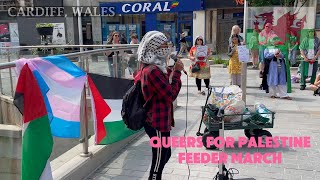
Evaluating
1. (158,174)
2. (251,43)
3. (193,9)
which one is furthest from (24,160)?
(193,9)

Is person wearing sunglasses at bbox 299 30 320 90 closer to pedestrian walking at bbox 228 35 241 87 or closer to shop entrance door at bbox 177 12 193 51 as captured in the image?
pedestrian walking at bbox 228 35 241 87

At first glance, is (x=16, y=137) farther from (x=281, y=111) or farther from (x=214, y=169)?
(x=281, y=111)

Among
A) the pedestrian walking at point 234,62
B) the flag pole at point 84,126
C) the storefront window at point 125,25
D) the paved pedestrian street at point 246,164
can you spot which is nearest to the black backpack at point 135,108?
the flag pole at point 84,126

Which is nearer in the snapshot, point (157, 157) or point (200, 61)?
point (157, 157)

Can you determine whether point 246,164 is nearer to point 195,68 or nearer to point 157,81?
point 157,81

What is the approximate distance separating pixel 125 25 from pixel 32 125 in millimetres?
20673

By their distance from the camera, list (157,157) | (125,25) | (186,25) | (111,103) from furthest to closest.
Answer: (125,25) → (186,25) → (111,103) → (157,157)

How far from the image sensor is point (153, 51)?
10.6ft

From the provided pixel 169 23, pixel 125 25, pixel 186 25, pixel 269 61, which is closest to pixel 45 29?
pixel 125 25

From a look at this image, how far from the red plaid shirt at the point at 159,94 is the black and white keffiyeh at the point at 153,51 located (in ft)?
0.20

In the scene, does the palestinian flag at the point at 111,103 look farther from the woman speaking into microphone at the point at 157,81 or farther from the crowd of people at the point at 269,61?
the crowd of people at the point at 269,61

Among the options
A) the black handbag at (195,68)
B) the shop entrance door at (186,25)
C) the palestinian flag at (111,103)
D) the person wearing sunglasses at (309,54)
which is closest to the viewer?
the palestinian flag at (111,103)

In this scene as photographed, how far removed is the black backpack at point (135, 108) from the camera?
329 cm

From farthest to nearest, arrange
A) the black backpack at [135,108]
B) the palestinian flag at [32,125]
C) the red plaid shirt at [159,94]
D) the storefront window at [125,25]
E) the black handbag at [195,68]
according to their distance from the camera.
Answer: the storefront window at [125,25]
the black handbag at [195,68]
the black backpack at [135,108]
the red plaid shirt at [159,94]
the palestinian flag at [32,125]
